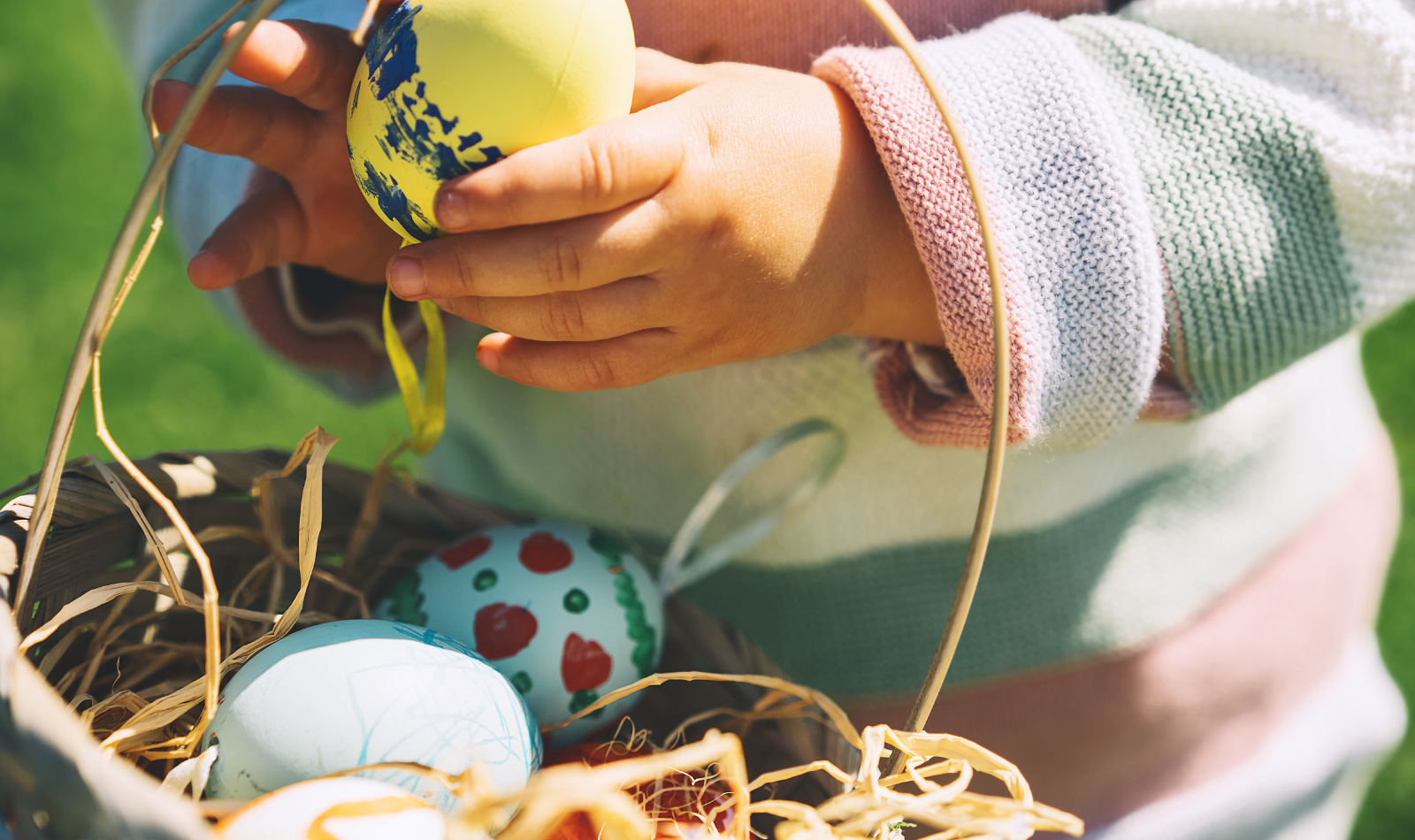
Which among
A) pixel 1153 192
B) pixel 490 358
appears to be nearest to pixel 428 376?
pixel 490 358

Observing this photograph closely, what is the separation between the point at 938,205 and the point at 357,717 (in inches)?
14.9

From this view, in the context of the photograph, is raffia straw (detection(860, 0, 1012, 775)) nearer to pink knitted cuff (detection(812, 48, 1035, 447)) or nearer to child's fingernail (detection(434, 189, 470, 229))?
pink knitted cuff (detection(812, 48, 1035, 447))

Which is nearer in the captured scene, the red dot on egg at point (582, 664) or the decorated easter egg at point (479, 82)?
the decorated easter egg at point (479, 82)

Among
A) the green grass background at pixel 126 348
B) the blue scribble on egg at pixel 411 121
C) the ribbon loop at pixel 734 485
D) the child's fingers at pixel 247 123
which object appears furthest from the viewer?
the green grass background at pixel 126 348

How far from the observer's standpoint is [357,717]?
1.56 ft

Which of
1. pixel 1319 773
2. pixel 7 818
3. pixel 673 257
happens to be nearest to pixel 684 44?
pixel 673 257

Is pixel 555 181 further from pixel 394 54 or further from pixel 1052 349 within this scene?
pixel 1052 349

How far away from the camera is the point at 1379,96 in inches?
22.5

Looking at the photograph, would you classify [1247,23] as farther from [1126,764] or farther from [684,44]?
[1126,764]

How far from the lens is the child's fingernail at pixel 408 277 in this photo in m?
0.46

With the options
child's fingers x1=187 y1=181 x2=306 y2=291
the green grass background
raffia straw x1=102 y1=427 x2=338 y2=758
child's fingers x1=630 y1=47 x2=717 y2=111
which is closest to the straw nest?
raffia straw x1=102 y1=427 x2=338 y2=758

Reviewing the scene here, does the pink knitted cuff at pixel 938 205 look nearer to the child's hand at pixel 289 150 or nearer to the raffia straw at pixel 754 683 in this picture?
the raffia straw at pixel 754 683

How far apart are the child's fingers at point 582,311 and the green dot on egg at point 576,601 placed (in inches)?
7.4

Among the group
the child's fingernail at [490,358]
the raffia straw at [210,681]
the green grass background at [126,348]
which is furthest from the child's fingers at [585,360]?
the green grass background at [126,348]
